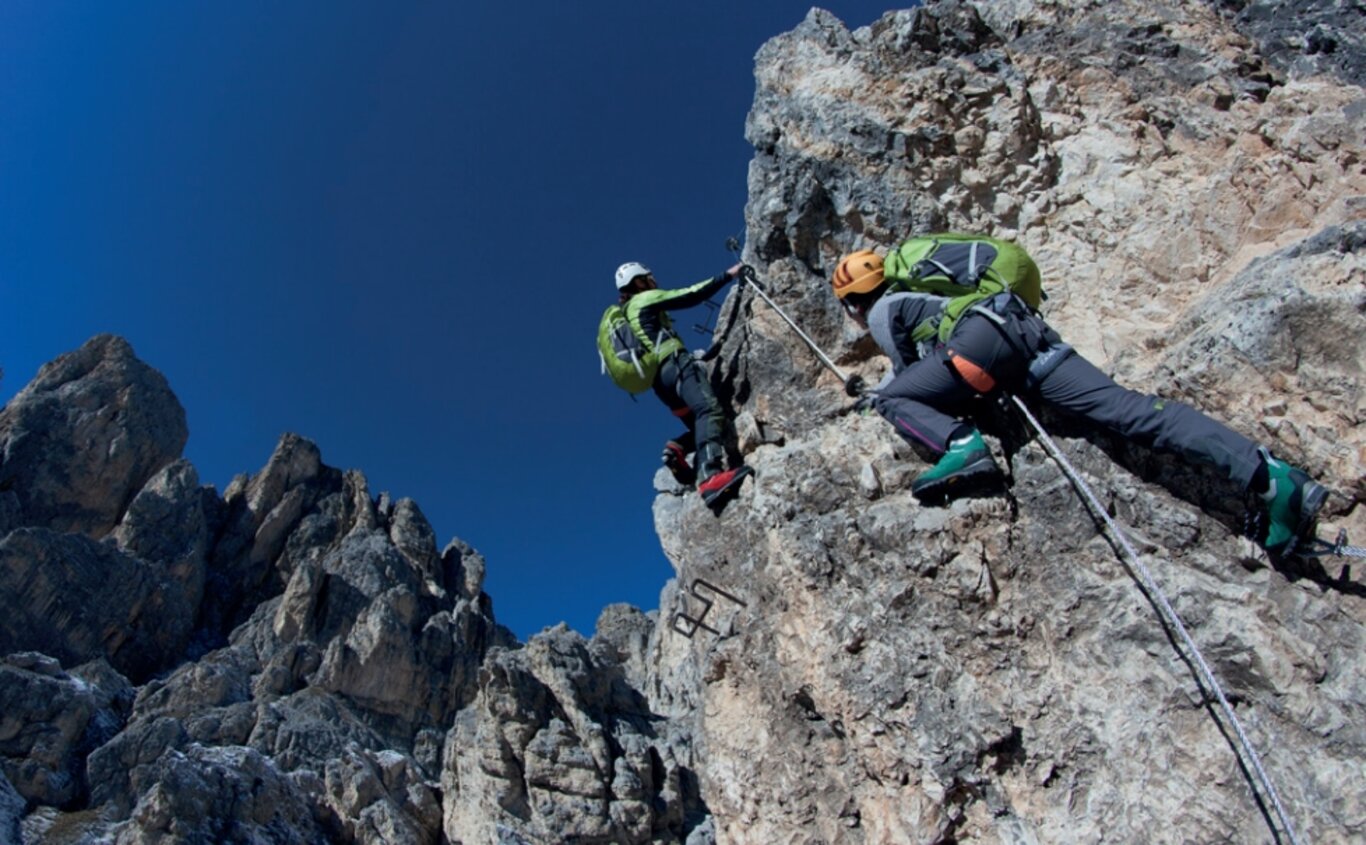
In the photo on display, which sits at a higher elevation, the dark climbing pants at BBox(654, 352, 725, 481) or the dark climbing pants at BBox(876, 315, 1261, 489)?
the dark climbing pants at BBox(654, 352, 725, 481)

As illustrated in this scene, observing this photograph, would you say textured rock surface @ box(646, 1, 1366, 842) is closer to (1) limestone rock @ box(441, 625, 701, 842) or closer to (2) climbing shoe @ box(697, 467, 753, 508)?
(2) climbing shoe @ box(697, 467, 753, 508)

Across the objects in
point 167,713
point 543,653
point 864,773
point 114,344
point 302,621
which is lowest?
point 864,773

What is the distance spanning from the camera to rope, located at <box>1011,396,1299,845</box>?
137 inches

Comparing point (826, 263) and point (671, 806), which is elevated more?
point (826, 263)

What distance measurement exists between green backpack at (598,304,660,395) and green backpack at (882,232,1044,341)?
104 inches

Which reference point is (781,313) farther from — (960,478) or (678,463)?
(960,478)

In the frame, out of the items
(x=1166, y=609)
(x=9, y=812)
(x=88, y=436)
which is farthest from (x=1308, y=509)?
(x=88, y=436)

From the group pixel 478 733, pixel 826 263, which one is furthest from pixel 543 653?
pixel 826 263

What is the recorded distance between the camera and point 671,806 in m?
38.6

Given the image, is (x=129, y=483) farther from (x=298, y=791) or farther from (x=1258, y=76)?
(x=1258, y=76)

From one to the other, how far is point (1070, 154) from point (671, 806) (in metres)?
38.2

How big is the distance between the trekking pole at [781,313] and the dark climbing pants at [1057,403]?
1004 mm

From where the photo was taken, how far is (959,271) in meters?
5.74

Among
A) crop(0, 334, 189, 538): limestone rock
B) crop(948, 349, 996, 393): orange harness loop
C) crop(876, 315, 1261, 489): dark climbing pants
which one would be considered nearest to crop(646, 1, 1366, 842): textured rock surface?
crop(876, 315, 1261, 489): dark climbing pants
